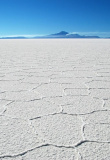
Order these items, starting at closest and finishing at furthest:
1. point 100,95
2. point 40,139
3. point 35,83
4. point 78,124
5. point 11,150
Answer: point 11,150 → point 40,139 → point 78,124 → point 100,95 → point 35,83

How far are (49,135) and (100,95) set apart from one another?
0.82 meters

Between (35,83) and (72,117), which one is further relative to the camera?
(35,83)

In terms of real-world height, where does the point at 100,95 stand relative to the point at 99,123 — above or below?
above

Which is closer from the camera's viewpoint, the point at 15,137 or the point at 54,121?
the point at 15,137

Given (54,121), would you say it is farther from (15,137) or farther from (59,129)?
(15,137)

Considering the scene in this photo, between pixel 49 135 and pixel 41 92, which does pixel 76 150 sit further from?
pixel 41 92

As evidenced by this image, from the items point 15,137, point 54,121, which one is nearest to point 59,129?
point 54,121

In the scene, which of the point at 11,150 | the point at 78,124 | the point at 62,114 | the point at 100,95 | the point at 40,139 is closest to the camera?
the point at 11,150

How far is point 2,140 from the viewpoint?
938mm

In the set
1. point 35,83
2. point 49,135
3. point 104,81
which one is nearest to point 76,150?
point 49,135

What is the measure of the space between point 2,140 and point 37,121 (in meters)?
0.27

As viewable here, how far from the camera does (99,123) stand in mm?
1148

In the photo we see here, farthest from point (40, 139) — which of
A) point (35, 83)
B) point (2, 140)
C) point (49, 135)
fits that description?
point (35, 83)

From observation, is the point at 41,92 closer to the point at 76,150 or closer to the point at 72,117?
the point at 72,117
